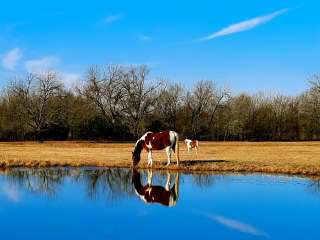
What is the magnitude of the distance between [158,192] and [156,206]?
3235 millimetres

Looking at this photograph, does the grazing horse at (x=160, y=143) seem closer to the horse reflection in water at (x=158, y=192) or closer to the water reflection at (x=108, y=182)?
the water reflection at (x=108, y=182)

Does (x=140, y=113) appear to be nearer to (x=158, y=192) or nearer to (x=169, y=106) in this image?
(x=169, y=106)

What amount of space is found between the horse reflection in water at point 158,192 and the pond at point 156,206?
0.04 metres

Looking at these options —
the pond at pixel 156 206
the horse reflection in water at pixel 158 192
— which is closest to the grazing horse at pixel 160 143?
the pond at pixel 156 206

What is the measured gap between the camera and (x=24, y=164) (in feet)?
105

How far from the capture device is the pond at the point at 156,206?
1416cm

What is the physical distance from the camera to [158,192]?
21344 mm

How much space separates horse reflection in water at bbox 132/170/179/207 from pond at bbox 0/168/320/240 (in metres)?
0.04

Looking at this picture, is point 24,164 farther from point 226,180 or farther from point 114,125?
point 114,125

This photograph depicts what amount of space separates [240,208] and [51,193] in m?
8.23

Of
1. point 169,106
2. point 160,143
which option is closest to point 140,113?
point 169,106

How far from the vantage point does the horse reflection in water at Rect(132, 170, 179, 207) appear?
63.7 feet

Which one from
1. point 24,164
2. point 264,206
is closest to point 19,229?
point 264,206

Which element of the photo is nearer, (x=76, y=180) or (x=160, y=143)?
(x=76, y=180)
